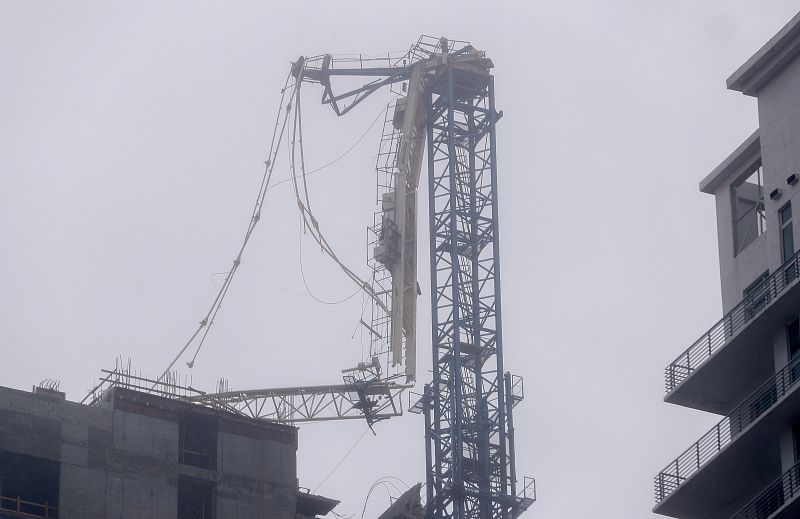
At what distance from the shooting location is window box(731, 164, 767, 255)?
65.4 metres

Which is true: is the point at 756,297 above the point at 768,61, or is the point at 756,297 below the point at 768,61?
below

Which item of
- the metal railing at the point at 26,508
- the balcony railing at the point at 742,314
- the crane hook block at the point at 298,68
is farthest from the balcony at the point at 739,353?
the crane hook block at the point at 298,68

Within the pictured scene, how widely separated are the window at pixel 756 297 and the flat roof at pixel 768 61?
6124 millimetres

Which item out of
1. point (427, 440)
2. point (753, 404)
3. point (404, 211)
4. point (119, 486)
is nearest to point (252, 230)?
point (404, 211)

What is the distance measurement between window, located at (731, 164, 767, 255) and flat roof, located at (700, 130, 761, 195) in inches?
12.3

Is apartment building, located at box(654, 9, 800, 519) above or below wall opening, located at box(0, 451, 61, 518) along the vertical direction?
below

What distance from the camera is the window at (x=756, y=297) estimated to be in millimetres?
61375

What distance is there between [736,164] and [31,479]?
4539cm

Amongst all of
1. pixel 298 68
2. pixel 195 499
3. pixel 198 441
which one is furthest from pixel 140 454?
pixel 298 68

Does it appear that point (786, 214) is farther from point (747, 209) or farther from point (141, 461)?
→ point (141, 461)

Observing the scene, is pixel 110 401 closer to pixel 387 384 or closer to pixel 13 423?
pixel 13 423

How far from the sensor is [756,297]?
6206 cm

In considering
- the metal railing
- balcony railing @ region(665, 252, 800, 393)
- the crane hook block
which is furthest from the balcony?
the crane hook block

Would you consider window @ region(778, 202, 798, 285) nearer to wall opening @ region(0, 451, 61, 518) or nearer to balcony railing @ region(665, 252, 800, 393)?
balcony railing @ region(665, 252, 800, 393)
